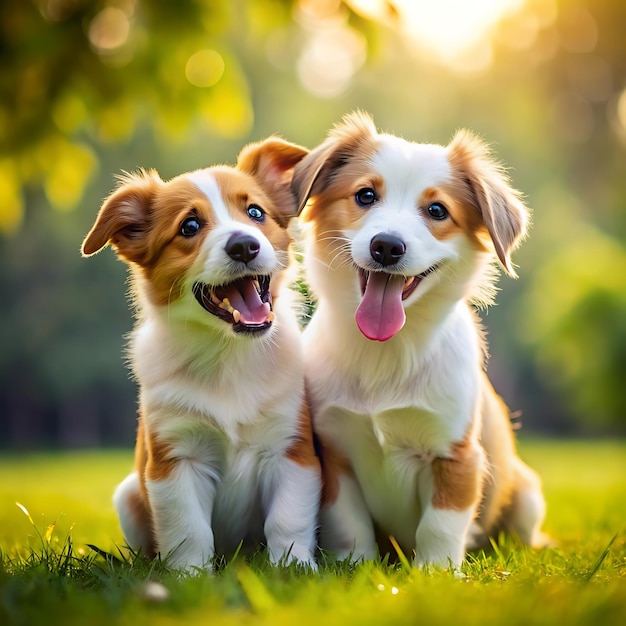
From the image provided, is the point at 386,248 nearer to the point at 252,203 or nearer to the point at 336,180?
the point at 336,180

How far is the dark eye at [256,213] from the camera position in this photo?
368 cm

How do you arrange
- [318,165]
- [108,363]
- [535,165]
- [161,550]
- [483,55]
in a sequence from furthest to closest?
[483,55] → [535,165] → [108,363] → [318,165] → [161,550]

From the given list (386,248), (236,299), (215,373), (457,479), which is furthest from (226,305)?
(457,479)

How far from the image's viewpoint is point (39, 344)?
18500 millimetres

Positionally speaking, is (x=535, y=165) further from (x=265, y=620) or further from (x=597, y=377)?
(x=265, y=620)

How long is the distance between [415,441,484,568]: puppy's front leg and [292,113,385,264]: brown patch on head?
987 millimetres

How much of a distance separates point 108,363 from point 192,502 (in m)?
15.2

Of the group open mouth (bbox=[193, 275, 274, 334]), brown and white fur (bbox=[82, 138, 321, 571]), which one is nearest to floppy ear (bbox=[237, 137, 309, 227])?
brown and white fur (bbox=[82, 138, 321, 571])

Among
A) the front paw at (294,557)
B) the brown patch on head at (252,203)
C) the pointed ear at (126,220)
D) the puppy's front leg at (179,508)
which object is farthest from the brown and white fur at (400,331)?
the pointed ear at (126,220)

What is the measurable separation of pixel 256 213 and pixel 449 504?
1.47 metres

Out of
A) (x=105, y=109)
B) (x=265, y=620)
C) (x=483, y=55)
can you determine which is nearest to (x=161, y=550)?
(x=265, y=620)

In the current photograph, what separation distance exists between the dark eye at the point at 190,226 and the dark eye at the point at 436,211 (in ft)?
→ 3.18

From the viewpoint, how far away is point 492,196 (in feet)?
11.9

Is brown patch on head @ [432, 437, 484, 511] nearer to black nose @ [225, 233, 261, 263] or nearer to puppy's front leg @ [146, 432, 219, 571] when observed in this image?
puppy's front leg @ [146, 432, 219, 571]
